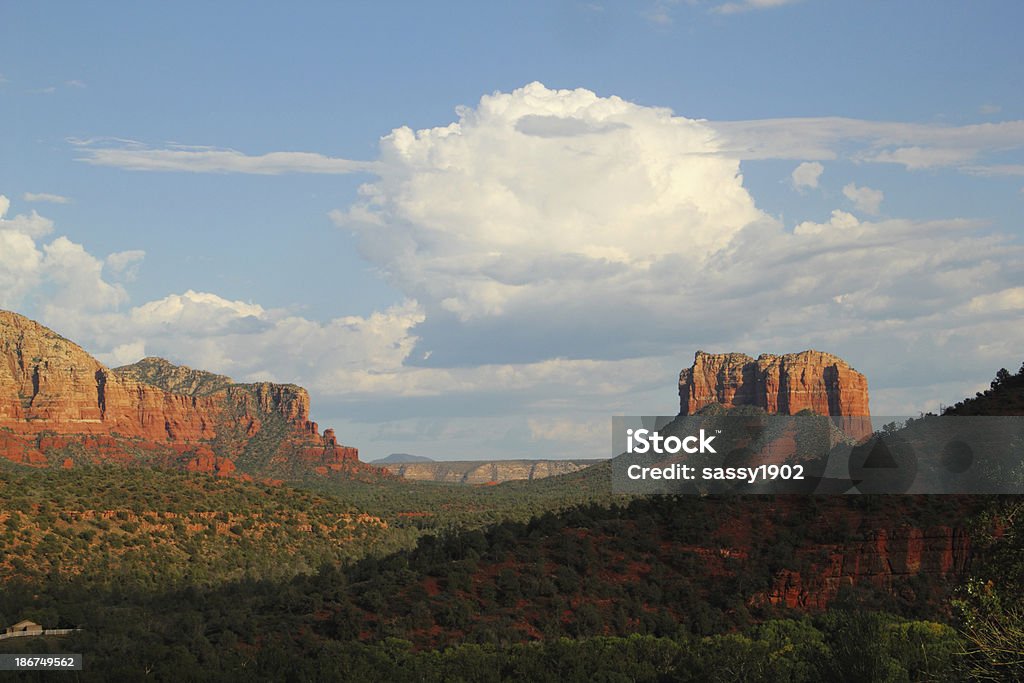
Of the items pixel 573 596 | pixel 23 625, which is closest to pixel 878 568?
pixel 573 596

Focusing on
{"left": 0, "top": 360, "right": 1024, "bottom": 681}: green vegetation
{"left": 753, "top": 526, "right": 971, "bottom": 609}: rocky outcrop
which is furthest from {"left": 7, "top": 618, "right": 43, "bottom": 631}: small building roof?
{"left": 753, "top": 526, "right": 971, "bottom": 609}: rocky outcrop

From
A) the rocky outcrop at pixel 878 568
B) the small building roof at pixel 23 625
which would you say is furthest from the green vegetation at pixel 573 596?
the small building roof at pixel 23 625

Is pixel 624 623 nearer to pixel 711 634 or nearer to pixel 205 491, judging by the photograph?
pixel 711 634

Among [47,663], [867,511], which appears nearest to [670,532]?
[867,511]

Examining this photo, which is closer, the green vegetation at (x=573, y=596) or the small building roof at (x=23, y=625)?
the green vegetation at (x=573, y=596)

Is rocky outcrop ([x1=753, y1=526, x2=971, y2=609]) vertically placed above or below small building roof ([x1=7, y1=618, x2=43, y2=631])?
above

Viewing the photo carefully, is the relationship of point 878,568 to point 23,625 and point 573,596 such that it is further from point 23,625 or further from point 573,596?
point 23,625

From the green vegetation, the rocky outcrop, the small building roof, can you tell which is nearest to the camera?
the green vegetation

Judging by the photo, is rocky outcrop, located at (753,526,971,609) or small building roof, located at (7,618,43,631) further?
rocky outcrop, located at (753,526,971,609)

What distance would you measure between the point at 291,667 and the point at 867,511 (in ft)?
125

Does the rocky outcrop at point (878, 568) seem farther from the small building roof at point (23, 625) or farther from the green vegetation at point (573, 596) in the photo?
the small building roof at point (23, 625)

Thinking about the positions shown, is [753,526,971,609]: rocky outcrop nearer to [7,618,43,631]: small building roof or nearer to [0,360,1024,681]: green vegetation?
[0,360,1024,681]: green vegetation

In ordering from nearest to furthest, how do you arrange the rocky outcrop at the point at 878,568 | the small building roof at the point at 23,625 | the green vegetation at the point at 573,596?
the green vegetation at the point at 573,596 → the small building roof at the point at 23,625 → the rocky outcrop at the point at 878,568

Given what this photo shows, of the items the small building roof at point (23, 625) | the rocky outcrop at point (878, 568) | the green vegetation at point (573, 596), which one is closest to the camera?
the green vegetation at point (573, 596)
